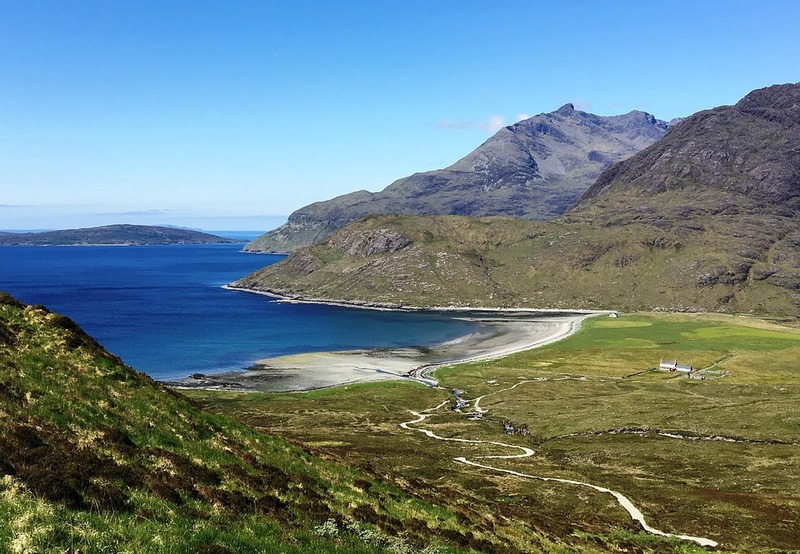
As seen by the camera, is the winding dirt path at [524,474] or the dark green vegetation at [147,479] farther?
the winding dirt path at [524,474]

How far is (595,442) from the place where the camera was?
9600 cm

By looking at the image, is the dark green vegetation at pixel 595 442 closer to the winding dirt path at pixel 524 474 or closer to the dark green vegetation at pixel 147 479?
the winding dirt path at pixel 524 474

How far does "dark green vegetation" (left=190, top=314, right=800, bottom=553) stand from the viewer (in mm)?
46750

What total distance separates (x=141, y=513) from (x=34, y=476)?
11.1 ft

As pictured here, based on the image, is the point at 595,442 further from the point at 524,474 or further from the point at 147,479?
the point at 147,479

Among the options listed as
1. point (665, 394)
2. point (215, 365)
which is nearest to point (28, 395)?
point (665, 394)

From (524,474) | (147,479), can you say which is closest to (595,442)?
(524,474)

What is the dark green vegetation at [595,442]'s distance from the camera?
4675 cm

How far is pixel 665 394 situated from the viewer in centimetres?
13525

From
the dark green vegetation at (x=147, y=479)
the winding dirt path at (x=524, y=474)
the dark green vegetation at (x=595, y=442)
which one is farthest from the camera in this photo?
the winding dirt path at (x=524, y=474)

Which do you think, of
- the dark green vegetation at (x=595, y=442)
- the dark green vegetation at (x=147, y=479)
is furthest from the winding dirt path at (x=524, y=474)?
the dark green vegetation at (x=147, y=479)

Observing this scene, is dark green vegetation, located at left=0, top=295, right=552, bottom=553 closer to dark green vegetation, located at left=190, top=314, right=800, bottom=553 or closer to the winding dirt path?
dark green vegetation, located at left=190, top=314, right=800, bottom=553

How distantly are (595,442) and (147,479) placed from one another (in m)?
89.9

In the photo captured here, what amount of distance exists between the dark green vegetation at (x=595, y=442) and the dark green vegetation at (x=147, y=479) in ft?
25.4
